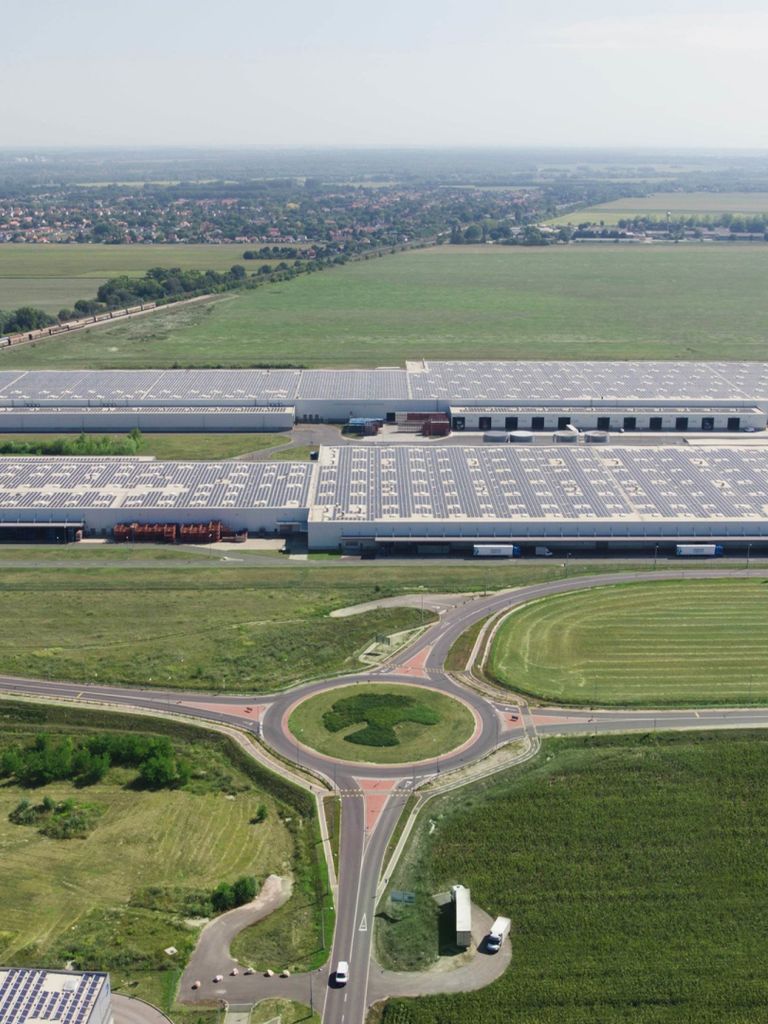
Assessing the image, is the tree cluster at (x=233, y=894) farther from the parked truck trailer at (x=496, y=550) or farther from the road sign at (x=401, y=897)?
the parked truck trailer at (x=496, y=550)

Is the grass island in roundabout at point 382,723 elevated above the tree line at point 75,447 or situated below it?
below

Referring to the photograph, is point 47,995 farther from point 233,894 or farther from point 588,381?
point 588,381

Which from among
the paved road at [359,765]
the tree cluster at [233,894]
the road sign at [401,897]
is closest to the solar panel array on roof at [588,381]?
the paved road at [359,765]

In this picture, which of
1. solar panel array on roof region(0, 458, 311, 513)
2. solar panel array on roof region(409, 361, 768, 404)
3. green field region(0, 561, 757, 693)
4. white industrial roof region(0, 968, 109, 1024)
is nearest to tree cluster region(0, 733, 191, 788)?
green field region(0, 561, 757, 693)

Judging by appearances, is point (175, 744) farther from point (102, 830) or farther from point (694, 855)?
point (694, 855)

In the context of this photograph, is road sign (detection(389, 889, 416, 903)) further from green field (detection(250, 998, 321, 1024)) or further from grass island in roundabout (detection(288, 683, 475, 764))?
grass island in roundabout (detection(288, 683, 475, 764))

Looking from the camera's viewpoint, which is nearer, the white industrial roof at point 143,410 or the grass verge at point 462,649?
the grass verge at point 462,649

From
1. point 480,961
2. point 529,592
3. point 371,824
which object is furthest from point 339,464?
point 480,961
